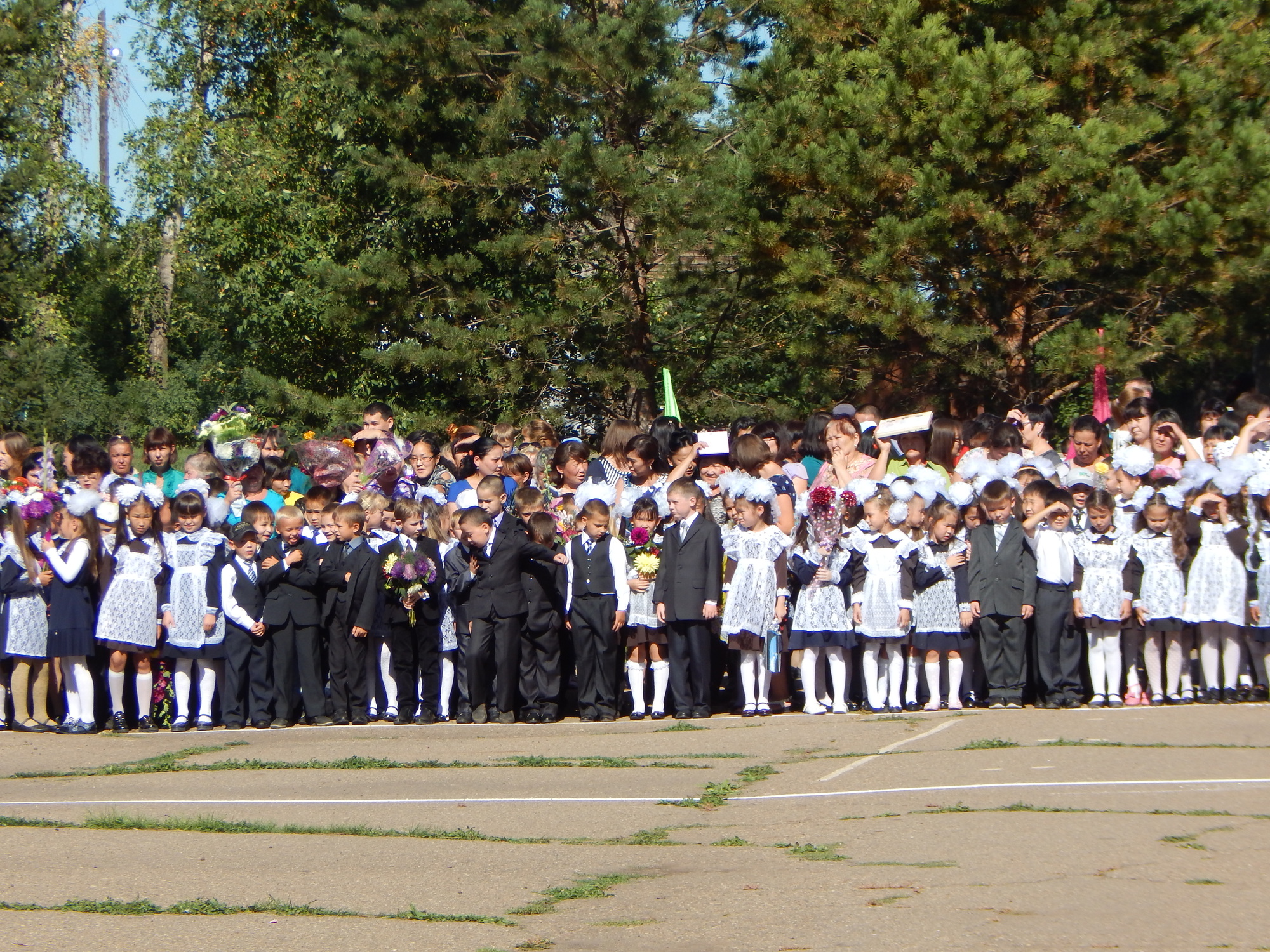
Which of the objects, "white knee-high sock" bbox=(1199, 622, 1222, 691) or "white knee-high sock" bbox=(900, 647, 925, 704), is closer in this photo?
"white knee-high sock" bbox=(1199, 622, 1222, 691)

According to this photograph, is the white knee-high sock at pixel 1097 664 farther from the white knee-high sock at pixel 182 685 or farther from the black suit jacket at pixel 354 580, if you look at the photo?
the white knee-high sock at pixel 182 685

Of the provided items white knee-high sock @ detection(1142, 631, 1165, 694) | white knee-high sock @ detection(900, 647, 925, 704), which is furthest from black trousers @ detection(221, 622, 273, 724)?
white knee-high sock @ detection(1142, 631, 1165, 694)

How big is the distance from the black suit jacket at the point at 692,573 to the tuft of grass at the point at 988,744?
→ 2250mm

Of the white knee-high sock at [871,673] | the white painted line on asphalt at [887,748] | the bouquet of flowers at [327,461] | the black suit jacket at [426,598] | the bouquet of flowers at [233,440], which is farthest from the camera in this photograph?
the bouquet of flowers at [233,440]

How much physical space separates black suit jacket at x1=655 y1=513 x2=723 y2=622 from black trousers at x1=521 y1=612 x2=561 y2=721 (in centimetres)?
86

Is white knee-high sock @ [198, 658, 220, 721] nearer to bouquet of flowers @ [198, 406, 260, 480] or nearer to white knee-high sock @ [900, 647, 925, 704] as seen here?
bouquet of flowers @ [198, 406, 260, 480]

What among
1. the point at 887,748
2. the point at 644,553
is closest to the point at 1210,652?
the point at 887,748

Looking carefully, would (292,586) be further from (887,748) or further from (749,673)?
(887,748)

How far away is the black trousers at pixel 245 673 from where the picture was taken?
11.3 metres

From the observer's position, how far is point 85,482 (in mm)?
11633

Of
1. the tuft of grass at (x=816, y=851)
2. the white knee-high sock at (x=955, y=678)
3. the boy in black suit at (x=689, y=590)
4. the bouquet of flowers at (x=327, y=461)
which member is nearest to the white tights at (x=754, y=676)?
the boy in black suit at (x=689, y=590)

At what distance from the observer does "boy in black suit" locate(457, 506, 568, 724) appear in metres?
11.1

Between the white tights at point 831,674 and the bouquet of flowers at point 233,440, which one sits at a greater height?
the bouquet of flowers at point 233,440

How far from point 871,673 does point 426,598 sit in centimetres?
326
